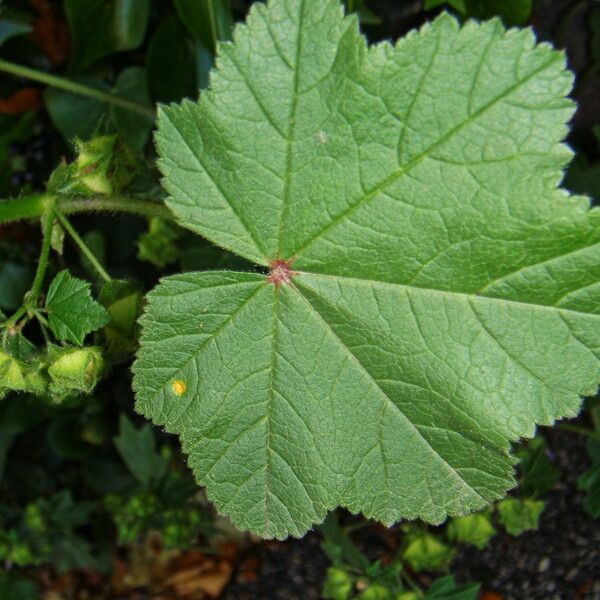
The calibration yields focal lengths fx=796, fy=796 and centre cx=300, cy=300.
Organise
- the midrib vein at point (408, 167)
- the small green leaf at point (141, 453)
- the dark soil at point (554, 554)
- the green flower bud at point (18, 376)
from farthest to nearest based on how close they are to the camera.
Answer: the small green leaf at point (141, 453) → the dark soil at point (554, 554) → the green flower bud at point (18, 376) → the midrib vein at point (408, 167)

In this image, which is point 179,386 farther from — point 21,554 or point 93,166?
point 21,554

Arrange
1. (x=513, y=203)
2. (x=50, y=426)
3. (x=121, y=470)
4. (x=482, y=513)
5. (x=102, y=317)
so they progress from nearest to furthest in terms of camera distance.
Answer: (x=513, y=203) → (x=102, y=317) → (x=482, y=513) → (x=50, y=426) → (x=121, y=470)

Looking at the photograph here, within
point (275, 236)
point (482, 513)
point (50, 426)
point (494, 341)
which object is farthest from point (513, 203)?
point (50, 426)

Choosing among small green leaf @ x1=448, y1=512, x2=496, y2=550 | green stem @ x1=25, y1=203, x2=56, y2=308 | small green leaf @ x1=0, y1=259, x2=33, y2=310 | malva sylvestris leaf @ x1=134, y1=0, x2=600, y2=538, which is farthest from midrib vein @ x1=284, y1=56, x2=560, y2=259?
small green leaf @ x1=0, y1=259, x2=33, y2=310

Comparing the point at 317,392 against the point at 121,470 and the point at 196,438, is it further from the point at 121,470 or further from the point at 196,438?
the point at 121,470

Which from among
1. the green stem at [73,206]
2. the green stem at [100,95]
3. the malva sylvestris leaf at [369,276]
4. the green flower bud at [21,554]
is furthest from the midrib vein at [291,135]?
the green flower bud at [21,554]

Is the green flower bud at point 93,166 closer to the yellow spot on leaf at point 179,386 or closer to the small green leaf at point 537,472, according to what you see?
the yellow spot on leaf at point 179,386

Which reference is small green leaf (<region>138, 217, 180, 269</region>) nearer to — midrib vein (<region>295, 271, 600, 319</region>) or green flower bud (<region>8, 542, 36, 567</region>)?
midrib vein (<region>295, 271, 600, 319</region>)
